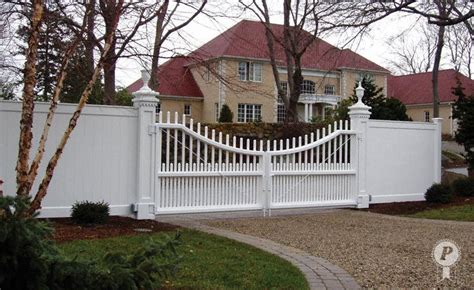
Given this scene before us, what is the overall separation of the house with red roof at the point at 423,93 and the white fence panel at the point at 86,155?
39.1 meters

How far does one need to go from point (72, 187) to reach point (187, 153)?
2.55m

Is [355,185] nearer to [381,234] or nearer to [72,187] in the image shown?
[381,234]

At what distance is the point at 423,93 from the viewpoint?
4791 cm

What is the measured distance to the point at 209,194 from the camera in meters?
10.5

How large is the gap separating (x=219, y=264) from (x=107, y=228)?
3.16m

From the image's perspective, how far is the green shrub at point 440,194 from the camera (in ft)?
43.5

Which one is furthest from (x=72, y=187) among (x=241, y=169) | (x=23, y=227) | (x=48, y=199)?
(x=23, y=227)

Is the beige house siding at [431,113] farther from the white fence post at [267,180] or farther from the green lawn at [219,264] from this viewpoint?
the green lawn at [219,264]

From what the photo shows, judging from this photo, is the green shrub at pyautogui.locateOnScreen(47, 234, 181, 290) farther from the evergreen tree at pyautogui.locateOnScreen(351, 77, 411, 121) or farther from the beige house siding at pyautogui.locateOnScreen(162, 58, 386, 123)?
the beige house siding at pyautogui.locateOnScreen(162, 58, 386, 123)

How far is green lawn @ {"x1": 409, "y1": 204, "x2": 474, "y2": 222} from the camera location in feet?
37.0

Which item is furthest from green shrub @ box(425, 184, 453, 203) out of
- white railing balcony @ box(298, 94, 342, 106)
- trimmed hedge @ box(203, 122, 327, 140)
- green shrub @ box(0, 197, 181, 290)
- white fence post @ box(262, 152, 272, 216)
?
white railing balcony @ box(298, 94, 342, 106)

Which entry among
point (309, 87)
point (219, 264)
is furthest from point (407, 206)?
point (309, 87)

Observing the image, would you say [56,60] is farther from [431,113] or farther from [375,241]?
[431,113]

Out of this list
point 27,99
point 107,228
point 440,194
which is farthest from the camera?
point 440,194
